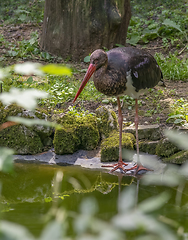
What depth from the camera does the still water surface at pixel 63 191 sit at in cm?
246

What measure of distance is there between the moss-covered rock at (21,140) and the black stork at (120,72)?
3.23ft

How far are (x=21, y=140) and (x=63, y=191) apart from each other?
119 cm

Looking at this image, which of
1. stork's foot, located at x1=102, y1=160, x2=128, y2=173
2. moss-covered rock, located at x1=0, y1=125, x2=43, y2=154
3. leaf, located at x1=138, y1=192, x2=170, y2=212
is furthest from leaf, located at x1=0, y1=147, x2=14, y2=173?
moss-covered rock, located at x1=0, y1=125, x2=43, y2=154

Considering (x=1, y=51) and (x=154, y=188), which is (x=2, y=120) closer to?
(x=154, y=188)

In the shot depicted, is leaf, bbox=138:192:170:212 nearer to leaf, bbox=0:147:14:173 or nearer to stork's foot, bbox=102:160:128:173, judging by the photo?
leaf, bbox=0:147:14:173

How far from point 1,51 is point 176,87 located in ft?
11.2

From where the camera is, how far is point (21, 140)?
396 cm

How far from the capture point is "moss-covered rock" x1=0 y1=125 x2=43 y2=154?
3938mm

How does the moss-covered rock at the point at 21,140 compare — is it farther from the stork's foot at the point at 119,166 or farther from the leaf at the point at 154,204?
the leaf at the point at 154,204

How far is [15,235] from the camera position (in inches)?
21.5

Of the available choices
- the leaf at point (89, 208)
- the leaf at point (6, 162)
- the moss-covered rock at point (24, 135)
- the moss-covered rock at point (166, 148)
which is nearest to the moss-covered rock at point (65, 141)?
the moss-covered rock at point (24, 135)

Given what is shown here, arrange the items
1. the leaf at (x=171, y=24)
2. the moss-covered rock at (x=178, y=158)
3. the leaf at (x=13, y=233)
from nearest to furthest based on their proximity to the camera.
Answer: the leaf at (x=13, y=233) → the moss-covered rock at (x=178, y=158) → the leaf at (x=171, y=24)

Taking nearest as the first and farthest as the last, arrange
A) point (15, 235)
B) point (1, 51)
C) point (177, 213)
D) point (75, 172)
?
point (15, 235)
point (177, 213)
point (75, 172)
point (1, 51)

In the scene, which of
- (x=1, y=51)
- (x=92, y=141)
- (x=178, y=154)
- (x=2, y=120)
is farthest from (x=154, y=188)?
(x=1, y=51)
